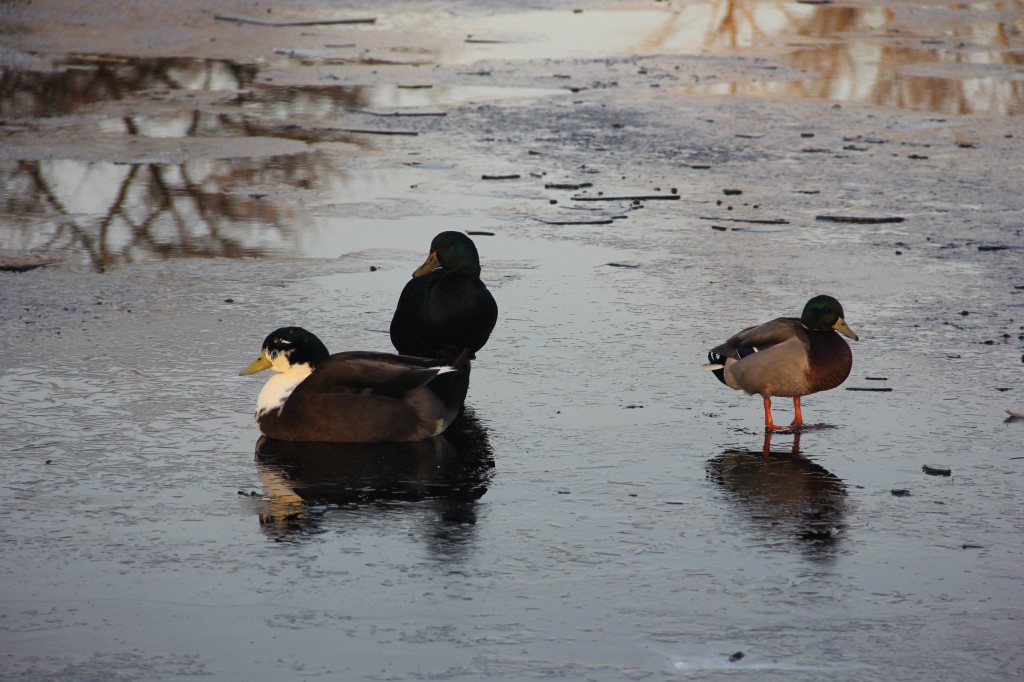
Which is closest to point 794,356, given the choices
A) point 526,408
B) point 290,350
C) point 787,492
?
point 787,492

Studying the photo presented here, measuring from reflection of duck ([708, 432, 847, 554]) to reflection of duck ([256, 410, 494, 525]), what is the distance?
97cm

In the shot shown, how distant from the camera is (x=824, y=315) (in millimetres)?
6629

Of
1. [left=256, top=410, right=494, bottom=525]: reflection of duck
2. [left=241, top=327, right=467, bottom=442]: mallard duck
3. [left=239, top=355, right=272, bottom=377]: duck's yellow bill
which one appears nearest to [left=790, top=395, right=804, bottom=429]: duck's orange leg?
[left=256, top=410, right=494, bottom=525]: reflection of duck

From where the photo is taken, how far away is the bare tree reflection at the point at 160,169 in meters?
9.81

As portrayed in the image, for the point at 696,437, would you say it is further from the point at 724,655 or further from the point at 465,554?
the point at 724,655

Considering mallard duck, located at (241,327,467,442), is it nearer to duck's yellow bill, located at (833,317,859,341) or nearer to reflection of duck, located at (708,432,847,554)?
reflection of duck, located at (708,432,847,554)

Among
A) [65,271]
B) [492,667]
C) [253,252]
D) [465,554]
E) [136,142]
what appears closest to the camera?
[492,667]

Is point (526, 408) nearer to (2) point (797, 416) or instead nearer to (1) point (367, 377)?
(1) point (367, 377)

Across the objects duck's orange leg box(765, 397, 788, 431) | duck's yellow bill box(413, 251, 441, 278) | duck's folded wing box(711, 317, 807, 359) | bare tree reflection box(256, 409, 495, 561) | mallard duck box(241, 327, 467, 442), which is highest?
duck's yellow bill box(413, 251, 441, 278)

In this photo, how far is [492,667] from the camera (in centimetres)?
422

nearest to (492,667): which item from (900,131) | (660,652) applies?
(660,652)

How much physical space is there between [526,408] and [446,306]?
2.42 ft

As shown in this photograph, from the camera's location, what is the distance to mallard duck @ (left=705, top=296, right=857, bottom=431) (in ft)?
21.4

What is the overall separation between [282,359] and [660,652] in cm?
263
